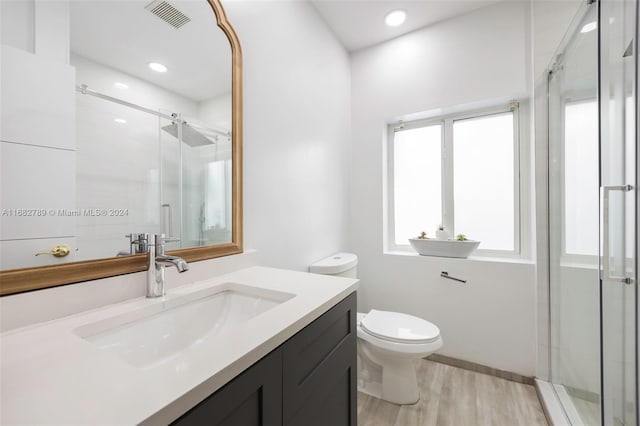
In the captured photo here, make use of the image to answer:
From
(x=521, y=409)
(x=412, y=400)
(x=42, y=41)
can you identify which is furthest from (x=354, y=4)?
(x=521, y=409)

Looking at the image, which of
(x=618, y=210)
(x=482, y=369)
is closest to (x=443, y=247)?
(x=482, y=369)

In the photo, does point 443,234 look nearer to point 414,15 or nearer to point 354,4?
point 414,15

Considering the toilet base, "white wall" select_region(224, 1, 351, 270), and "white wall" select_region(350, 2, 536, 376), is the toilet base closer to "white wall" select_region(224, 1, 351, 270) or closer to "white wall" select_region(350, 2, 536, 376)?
"white wall" select_region(350, 2, 536, 376)

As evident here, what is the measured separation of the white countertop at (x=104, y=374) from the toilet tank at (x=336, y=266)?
979 mm

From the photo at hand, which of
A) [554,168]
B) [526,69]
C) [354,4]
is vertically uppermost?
Result: [354,4]

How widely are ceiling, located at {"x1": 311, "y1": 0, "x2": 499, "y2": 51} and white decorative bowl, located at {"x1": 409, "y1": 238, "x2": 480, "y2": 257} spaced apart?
1649 millimetres

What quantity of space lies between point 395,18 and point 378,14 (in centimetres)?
14

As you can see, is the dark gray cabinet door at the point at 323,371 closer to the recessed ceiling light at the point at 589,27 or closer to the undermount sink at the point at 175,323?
the undermount sink at the point at 175,323

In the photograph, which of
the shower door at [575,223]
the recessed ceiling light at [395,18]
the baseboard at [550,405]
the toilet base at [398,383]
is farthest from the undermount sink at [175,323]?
the recessed ceiling light at [395,18]

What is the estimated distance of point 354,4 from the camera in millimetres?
1846

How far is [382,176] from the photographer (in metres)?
2.26

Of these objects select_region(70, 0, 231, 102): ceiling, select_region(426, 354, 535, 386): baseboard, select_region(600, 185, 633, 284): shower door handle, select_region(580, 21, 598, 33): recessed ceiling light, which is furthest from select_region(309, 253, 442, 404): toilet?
select_region(580, 21, 598, 33): recessed ceiling light

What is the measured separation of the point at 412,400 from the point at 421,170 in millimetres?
1657

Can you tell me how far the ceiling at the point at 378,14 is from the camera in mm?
1842
